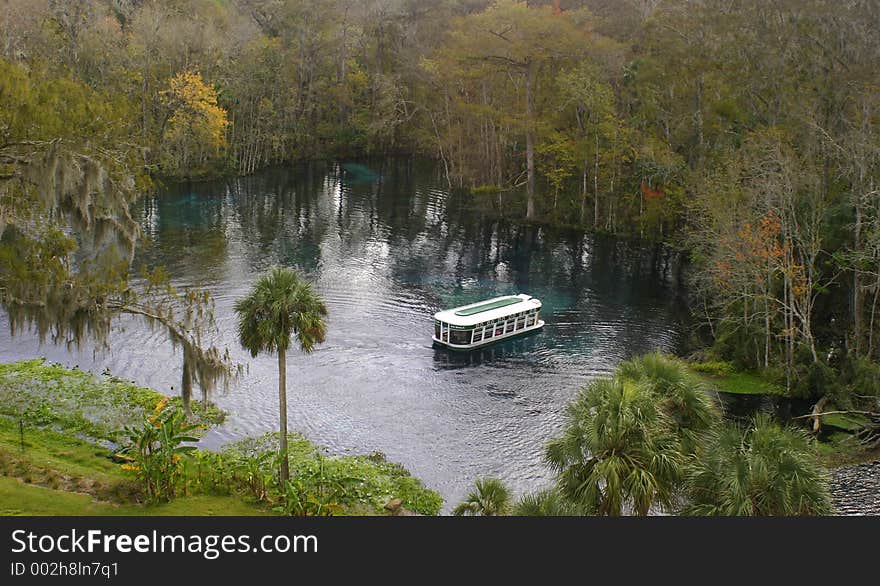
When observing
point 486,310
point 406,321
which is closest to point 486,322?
point 486,310

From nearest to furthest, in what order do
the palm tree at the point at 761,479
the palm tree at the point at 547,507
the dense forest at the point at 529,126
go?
1. the palm tree at the point at 761,479
2. the palm tree at the point at 547,507
3. the dense forest at the point at 529,126

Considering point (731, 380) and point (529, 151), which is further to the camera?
point (529, 151)

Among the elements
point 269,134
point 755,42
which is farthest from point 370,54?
point 755,42

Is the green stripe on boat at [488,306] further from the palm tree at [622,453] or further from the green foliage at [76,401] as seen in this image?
the palm tree at [622,453]

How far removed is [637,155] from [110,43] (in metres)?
45.7

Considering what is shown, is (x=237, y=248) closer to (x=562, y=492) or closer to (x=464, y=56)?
(x=464, y=56)

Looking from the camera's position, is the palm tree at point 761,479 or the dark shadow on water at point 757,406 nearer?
the palm tree at point 761,479

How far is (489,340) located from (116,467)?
19403mm

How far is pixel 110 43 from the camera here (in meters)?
76.9

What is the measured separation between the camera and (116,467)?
27.6 metres

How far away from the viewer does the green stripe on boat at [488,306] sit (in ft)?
142

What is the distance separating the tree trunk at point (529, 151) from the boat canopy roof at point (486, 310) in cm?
2331

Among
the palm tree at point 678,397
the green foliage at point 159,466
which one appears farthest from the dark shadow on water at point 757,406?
the green foliage at point 159,466

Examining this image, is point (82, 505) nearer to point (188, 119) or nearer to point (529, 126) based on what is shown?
point (529, 126)
